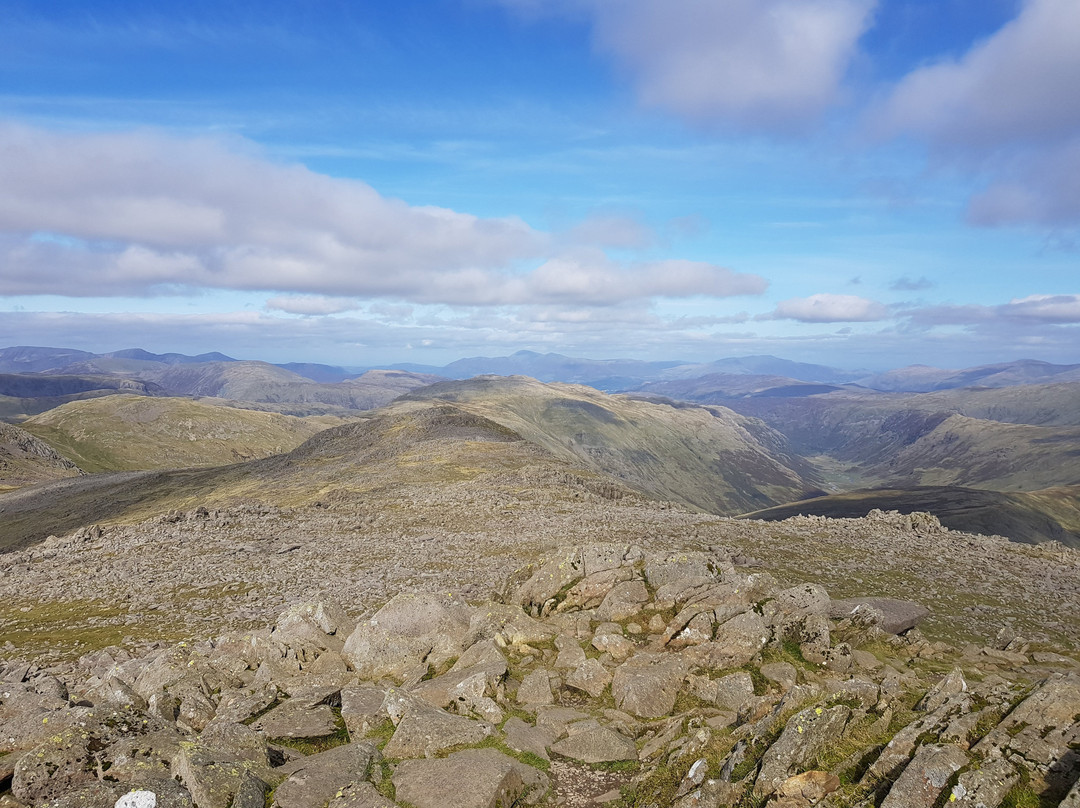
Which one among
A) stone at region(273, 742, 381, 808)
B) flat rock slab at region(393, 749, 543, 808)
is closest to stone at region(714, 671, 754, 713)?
flat rock slab at region(393, 749, 543, 808)

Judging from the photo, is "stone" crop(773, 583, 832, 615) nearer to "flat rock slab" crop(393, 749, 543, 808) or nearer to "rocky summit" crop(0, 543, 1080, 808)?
"rocky summit" crop(0, 543, 1080, 808)

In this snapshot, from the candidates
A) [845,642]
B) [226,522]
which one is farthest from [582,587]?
[226,522]

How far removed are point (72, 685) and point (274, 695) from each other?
14507 millimetres

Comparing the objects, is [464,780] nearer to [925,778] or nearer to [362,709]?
[362,709]

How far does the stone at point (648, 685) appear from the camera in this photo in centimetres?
2038

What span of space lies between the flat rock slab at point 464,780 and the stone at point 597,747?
1694 millimetres

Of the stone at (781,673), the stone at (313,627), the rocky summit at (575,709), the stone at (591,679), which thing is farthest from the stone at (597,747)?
the stone at (313,627)

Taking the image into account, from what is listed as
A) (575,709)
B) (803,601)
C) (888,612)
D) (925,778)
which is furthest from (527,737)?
(888,612)

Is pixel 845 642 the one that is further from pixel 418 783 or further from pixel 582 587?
pixel 418 783

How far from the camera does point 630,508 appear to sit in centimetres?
6825

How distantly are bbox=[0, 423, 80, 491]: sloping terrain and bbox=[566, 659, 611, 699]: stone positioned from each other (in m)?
188

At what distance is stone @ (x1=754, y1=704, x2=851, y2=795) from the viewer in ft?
42.5

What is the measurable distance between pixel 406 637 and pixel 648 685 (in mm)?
10516

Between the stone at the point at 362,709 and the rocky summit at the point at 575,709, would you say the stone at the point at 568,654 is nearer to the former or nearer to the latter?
the rocky summit at the point at 575,709
